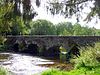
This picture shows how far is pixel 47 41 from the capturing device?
61.7 meters

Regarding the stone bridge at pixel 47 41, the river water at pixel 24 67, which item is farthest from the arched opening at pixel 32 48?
the river water at pixel 24 67

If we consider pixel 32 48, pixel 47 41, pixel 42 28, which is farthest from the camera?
pixel 42 28

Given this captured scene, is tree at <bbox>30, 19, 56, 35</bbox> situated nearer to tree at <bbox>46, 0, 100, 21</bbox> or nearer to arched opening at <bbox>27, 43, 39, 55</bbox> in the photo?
arched opening at <bbox>27, 43, 39, 55</bbox>

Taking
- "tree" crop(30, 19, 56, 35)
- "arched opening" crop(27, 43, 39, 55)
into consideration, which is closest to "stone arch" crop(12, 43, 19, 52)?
"arched opening" crop(27, 43, 39, 55)

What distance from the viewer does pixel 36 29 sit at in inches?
3428

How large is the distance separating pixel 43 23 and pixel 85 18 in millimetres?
68696

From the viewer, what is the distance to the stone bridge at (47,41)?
5359 cm

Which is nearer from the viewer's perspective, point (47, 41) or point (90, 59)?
point (90, 59)

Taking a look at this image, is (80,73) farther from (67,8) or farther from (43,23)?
(43,23)

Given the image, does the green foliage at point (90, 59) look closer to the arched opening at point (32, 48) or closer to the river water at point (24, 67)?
the river water at point (24, 67)

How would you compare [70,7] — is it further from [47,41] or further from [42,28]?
[42,28]

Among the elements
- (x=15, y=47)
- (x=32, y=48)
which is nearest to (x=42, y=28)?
(x=32, y=48)

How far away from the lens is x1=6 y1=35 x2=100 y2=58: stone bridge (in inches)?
2110

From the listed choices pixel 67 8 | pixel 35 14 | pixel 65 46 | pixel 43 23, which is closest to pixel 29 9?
pixel 35 14
